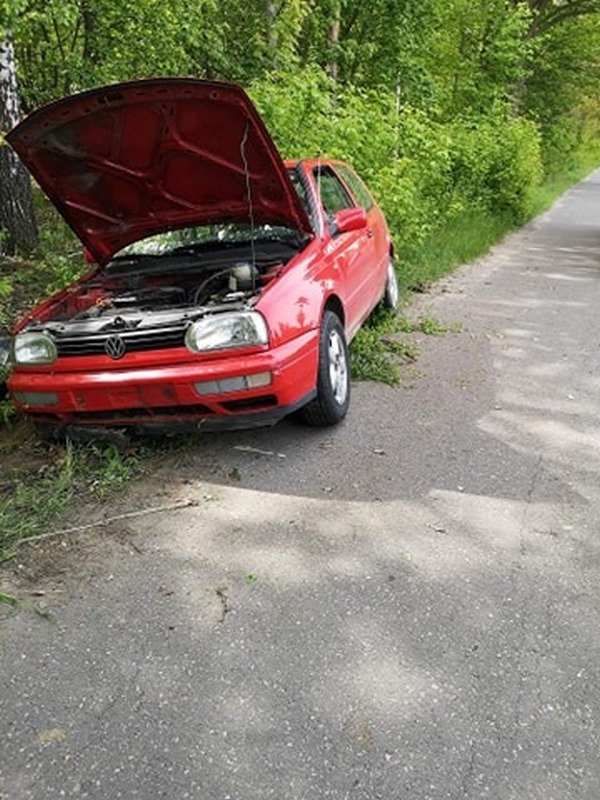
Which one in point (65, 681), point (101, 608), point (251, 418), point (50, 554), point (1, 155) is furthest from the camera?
point (1, 155)

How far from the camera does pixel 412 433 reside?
4539 millimetres

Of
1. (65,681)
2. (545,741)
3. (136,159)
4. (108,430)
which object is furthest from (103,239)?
(545,741)

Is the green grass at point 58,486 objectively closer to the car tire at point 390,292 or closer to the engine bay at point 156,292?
the engine bay at point 156,292

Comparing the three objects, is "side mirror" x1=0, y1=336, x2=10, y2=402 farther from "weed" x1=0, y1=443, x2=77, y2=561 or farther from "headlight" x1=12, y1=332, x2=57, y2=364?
"weed" x1=0, y1=443, x2=77, y2=561

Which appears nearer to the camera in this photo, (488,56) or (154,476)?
(154,476)

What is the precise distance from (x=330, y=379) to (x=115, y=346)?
51.2 inches

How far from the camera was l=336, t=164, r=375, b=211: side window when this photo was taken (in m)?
6.24

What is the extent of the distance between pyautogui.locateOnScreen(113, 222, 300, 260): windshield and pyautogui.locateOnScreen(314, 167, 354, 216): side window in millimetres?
542

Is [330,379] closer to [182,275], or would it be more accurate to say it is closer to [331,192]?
[182,275]

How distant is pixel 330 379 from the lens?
4.38 meters

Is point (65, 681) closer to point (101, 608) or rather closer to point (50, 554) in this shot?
point (101, 608)

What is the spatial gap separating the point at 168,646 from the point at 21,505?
4.50 feet

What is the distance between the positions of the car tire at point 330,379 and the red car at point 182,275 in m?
0.01

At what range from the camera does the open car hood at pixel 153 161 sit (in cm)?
389
